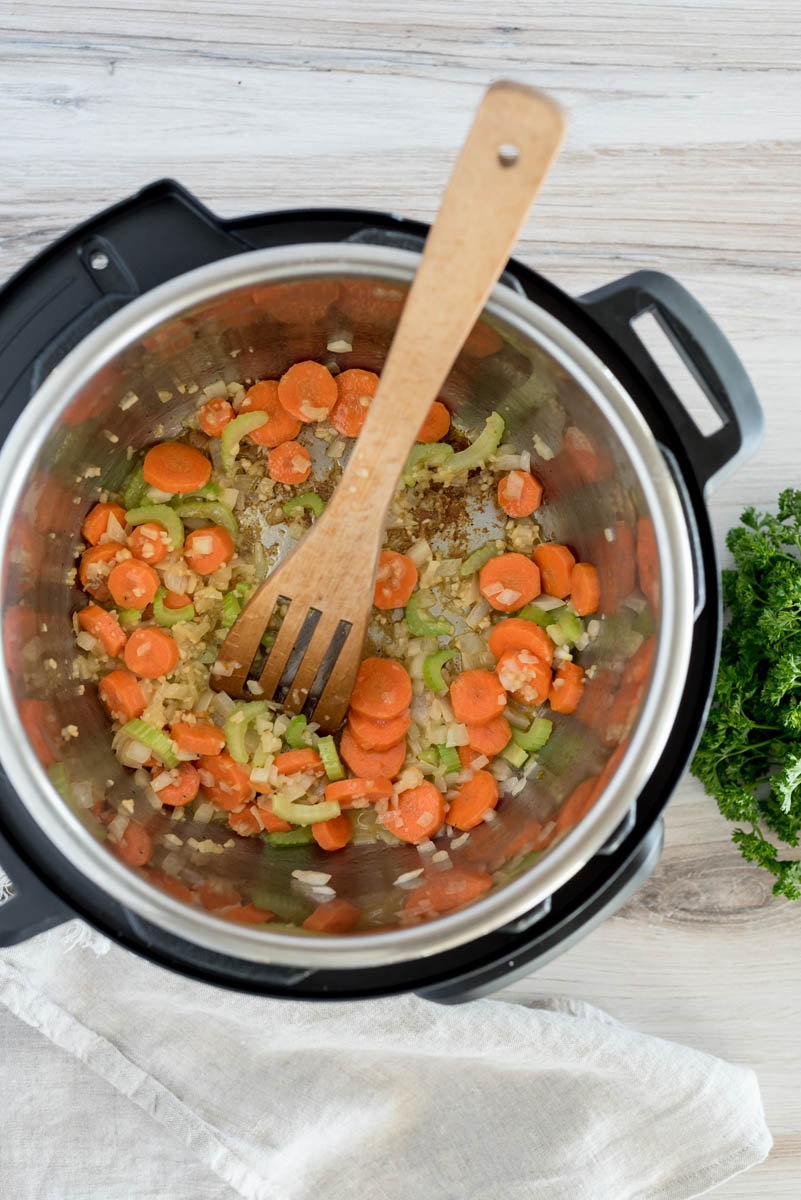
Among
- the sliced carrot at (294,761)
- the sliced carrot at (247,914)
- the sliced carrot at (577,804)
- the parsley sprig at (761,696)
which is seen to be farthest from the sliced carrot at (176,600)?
→ the parsley sprig at (761,696)

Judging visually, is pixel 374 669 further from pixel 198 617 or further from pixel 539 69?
pixel 539 69

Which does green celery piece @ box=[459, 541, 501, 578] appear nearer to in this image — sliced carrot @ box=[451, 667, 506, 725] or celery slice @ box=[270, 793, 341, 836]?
sliced carrot @ box=[451, 667, 506, 725]

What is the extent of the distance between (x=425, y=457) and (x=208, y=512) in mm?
405

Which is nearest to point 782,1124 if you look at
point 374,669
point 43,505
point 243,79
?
point 374,669

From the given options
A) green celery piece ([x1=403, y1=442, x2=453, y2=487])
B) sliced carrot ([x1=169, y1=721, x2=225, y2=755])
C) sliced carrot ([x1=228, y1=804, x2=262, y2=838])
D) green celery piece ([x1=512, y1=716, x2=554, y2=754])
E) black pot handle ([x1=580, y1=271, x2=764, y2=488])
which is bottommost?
sliced carrot ([x1=228, y1=804, x2=262, y2=838])

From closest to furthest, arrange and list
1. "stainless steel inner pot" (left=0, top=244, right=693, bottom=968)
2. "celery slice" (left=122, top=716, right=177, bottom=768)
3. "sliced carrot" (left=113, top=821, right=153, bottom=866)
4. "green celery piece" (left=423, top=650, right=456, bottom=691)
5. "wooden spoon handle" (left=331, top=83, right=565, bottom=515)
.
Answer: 1. "wooden spoon handle" (left=331, top=83, right=565, bottom=515)
2. "stainless steel inner pot" (left=0, top=244, right=693, bottom=968)
3. "sliced carrot" (left=113, top=821, right=153, bottom=866)
4. "celery slice" (left=122, top=716, right=177, bottom=768)
5. "green celery piece" (left=423, top=650, right=456, bottom=691)

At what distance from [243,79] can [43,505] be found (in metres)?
0.92

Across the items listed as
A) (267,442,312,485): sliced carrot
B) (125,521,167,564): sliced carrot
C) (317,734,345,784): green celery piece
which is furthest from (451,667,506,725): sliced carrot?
(125,521,167,564): sliced carrot

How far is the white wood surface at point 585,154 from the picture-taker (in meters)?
1.88

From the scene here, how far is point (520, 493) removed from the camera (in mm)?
1840

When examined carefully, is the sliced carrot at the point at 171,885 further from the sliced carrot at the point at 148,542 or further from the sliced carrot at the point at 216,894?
the sliced carrot at the point at 148,542

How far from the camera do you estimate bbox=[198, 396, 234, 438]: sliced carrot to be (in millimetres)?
1803

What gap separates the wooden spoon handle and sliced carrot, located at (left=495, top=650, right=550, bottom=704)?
476mm

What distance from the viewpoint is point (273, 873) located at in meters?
1.76
